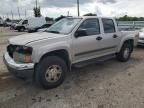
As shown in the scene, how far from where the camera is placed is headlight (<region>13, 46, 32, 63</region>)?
4109mm

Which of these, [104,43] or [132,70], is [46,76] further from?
[132,70]

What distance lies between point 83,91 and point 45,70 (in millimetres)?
1060

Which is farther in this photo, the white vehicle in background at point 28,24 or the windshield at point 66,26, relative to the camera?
the white vehicle in background at point 28,24

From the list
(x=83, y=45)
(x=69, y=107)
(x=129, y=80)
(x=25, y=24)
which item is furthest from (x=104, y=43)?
(x=25, y=24)

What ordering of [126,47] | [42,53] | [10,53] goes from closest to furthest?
1. [42,53]
2. [10,53]
3. [126,47]

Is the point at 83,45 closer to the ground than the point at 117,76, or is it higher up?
higher up

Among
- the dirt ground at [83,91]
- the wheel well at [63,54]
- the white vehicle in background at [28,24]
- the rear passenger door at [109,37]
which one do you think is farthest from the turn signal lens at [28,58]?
the white vehicle in background at [28,24]

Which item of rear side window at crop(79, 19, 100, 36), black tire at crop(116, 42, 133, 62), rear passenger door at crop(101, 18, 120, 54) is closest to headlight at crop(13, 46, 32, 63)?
rear side window at crop(79, 19, 100, 36)

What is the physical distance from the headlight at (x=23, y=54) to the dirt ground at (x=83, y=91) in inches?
32.1

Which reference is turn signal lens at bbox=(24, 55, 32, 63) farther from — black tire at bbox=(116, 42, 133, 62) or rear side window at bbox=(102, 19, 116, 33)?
black tire at bbox=(116, 42, 133, 62)

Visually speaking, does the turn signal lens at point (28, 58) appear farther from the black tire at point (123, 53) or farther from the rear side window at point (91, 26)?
the black tire at point (123, 53)

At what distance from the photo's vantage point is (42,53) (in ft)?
13.7

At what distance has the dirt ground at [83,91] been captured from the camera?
12.6 feet

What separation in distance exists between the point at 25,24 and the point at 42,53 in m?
24.9
